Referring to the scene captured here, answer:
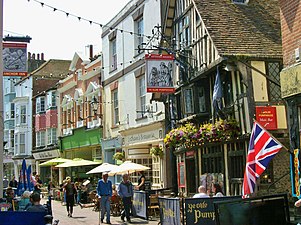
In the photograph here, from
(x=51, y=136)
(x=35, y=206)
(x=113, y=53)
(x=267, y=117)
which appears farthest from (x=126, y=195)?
(x=51, y=136)

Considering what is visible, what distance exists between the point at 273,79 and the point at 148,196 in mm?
5701

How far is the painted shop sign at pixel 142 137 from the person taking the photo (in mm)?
22328

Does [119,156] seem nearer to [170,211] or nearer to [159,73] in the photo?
[159,73]

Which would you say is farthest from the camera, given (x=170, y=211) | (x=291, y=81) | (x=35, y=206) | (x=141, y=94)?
(x=141, y=94)

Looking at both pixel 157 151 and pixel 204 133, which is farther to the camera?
pixel 157 151

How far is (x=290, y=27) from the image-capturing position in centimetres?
1119

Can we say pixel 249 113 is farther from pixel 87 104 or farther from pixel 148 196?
pixel 87 104

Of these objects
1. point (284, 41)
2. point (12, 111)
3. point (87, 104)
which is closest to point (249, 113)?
point (284, 41)

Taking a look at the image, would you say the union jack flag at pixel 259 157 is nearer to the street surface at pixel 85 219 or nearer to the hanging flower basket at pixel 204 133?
the hanging flower basket at pixel 204 133

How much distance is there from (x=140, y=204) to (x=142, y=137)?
648 cm

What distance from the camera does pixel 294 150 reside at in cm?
1077

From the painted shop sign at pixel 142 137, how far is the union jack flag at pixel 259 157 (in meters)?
13.2

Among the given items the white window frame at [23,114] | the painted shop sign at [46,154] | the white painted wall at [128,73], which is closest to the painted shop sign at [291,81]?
the white painted wall at [128,73]

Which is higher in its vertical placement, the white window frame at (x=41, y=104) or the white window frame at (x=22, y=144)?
the white window frame at (x=41, y=104)
